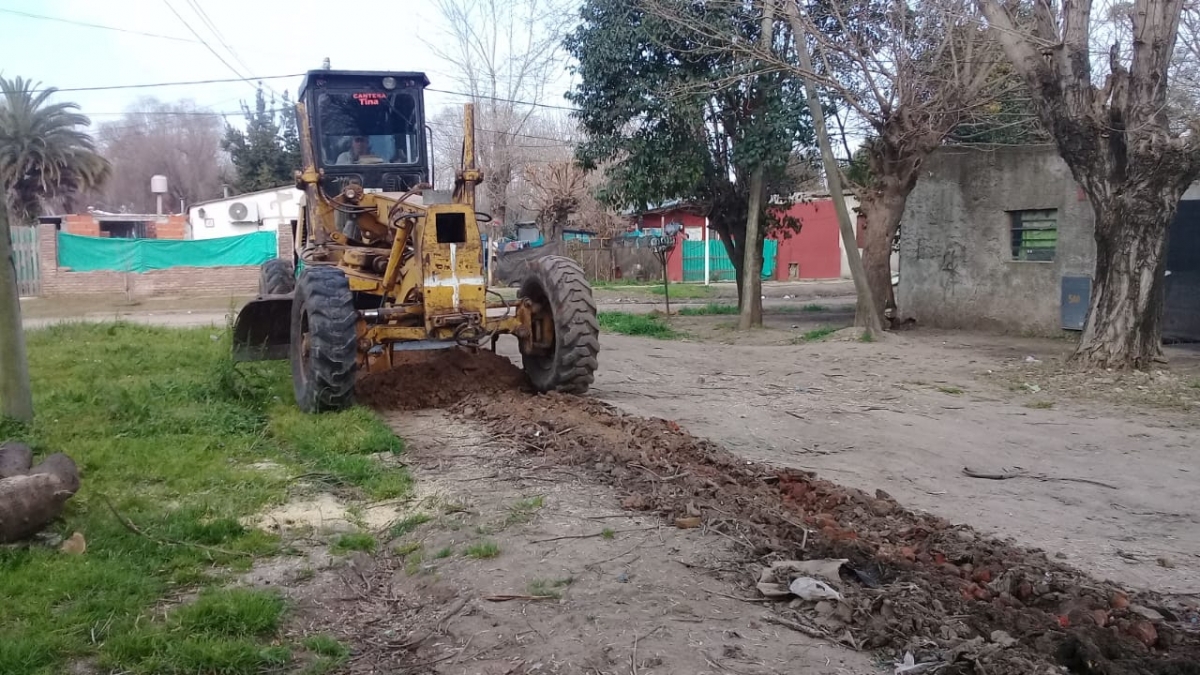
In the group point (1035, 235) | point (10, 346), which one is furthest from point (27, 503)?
point (1035, 235)

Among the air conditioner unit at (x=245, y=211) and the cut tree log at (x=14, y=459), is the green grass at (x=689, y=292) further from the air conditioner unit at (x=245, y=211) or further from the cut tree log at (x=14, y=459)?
the cut tree log at (x=14, y=459)

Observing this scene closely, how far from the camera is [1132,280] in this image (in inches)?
468

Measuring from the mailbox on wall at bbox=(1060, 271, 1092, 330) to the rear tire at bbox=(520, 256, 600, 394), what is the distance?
1051 cm

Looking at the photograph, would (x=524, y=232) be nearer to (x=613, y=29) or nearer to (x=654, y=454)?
(x=613, y=29)

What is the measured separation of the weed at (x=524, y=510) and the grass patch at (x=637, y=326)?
39.0ft

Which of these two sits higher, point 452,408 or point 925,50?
point 925,50

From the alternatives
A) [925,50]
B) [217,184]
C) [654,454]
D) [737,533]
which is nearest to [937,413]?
[654,454]

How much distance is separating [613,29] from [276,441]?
12.4m

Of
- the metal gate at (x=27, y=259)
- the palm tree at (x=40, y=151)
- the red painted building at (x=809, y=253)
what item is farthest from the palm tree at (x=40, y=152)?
the red painted building at (x=809, y=253)

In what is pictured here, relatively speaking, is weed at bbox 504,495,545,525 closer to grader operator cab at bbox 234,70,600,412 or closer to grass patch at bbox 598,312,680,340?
grader operator cab at bbox 234,70,600,412

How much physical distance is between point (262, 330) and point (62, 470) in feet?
14.3

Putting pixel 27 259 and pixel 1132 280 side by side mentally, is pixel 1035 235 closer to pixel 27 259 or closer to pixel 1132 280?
pixel 1132 280

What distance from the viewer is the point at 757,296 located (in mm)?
18750

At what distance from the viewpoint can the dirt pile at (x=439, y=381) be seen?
9.25 m
